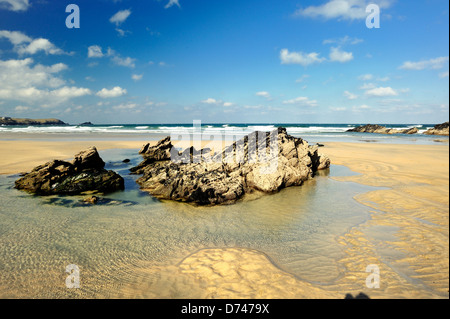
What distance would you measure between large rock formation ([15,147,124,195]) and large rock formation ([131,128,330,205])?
4.47ft

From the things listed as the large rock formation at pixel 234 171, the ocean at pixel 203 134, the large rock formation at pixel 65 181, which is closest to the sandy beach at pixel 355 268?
the large rock formation at pixel 234 171

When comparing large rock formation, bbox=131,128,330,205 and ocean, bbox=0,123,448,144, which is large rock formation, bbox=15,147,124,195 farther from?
ocean, bbox=0,123,448,144

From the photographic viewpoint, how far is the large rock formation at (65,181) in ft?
30.6

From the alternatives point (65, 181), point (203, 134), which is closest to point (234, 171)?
point (65, 181)

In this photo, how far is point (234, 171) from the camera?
1019 centimetres

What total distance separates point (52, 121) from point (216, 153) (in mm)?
184636

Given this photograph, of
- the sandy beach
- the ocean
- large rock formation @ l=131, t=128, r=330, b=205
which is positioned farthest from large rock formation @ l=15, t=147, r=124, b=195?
the ocean

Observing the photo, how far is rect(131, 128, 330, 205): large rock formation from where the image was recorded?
8516 millimetres

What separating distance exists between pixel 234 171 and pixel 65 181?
7161 mm

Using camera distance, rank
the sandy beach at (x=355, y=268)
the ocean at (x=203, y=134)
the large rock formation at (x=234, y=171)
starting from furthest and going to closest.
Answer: the ocean at (x=203, y=134) < the large rock formation at (x=234, y=171) < the sandy beach at (x=355, y=268)

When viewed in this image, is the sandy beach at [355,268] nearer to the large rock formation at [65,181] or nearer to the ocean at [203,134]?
the large rock formation at [65,181]

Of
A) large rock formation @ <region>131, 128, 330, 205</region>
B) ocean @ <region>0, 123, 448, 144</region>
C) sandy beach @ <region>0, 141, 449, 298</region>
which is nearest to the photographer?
sandy beach @ <region>0, 141, 449, 298</region>

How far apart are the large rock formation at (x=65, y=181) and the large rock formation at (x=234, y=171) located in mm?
1364

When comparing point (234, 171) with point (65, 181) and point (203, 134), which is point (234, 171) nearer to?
point (65, 181)
